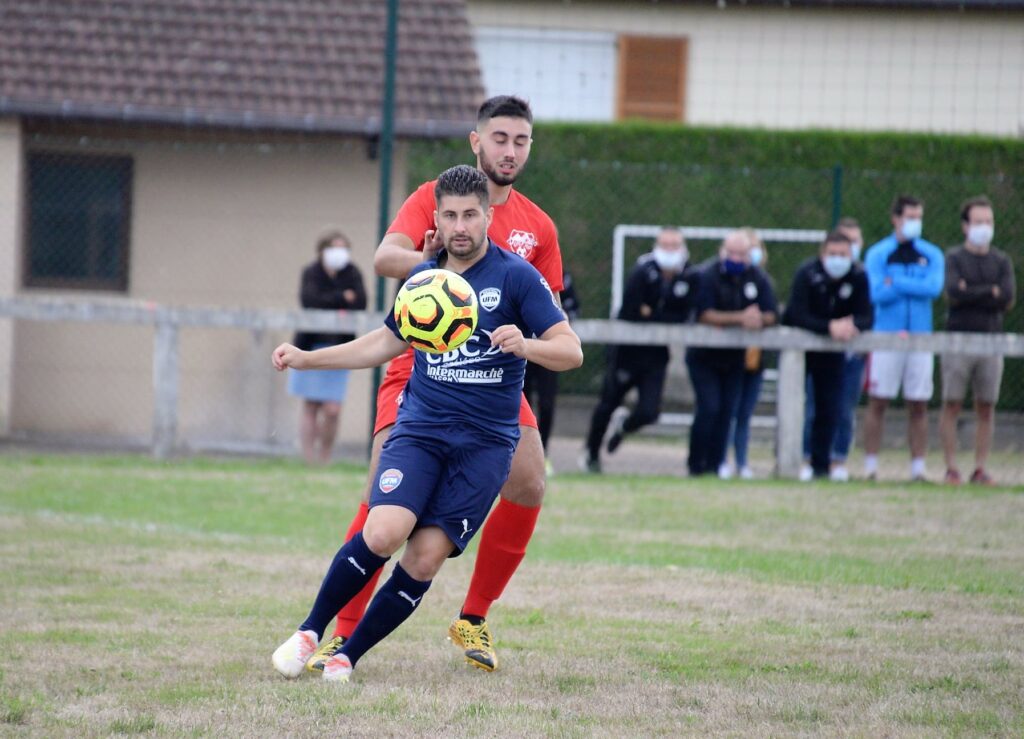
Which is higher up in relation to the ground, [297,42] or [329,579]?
[297,42]

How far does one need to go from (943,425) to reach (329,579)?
8079 millimetres

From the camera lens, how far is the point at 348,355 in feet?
18.1

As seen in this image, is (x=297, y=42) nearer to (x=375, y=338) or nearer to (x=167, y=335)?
(x=167, y=335)

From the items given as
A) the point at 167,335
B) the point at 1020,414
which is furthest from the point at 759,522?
the point at 1020,414

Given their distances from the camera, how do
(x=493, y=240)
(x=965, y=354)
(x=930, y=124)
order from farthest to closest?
(x=930, y=124) → (x=965, y=354) → (x=493, y=240)

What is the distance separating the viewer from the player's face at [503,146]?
5879 mm

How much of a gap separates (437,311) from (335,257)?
7.57 metres

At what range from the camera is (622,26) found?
19.4 m

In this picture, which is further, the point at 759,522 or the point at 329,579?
the point at 759,522

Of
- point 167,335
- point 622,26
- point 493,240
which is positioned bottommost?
point 167,335

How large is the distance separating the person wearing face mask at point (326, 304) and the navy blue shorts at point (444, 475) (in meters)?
7.09

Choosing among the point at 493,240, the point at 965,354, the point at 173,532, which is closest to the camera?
the point at 493,240

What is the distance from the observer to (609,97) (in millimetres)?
19812

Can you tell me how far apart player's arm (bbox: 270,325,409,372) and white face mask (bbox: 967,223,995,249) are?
7865 mm
